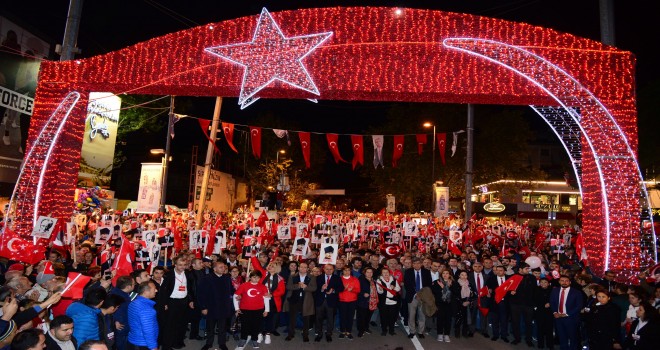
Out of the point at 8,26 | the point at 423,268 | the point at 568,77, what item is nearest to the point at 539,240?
the point at 568,77

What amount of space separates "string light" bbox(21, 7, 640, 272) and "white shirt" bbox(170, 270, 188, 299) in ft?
19.0

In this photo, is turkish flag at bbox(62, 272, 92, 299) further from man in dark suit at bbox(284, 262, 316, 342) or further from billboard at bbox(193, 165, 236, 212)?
billboard at bbox(193, 165, 236, 212)

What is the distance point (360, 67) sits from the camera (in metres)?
11.9

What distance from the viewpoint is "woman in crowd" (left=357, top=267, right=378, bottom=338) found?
31.6 ft

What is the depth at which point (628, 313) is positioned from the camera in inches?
316

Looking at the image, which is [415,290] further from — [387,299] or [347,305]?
[347,305]

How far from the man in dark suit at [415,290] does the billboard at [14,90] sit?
19363 millimetres

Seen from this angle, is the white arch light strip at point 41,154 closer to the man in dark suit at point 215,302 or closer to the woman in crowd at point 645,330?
the man in dark suit at point 215,302

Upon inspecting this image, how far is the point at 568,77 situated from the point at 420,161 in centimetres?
2487

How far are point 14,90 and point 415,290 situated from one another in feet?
68.2

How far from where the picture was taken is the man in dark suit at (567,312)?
8.58m

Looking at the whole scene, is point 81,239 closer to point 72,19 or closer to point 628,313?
point 72,19

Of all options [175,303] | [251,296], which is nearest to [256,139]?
[251,296]

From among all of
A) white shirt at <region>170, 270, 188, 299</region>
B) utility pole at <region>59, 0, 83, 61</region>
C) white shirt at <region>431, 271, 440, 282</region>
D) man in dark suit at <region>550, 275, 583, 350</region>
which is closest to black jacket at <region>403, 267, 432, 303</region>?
white shirt at <region>431, 271, 440, 282</region>
